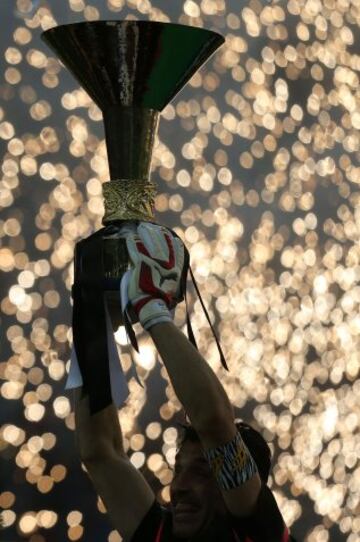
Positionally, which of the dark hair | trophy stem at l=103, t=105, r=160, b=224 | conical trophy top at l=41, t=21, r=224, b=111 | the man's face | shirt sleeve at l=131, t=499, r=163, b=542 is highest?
conical trophy top at l=41, t=21, r=224, b=111

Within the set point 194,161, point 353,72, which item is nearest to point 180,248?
point 194,161

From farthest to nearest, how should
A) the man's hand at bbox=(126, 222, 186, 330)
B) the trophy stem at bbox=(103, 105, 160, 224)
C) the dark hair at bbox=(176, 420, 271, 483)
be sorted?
the dark hair at bbox=(176, 420, 271, 483) → the trophy stem at bbox=(103, 105, 160, 224) → the man's hand at bbox=(126, 222, 186, 330)

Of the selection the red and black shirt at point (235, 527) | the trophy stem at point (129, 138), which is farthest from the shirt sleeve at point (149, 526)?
the trophy stem at point (129, 138)

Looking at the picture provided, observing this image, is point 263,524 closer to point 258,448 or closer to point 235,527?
point 235,527

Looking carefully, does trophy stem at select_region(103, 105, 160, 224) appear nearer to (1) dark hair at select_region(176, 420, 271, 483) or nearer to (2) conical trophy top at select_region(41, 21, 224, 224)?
(2) conical trophy top at select_region(41, 21, 224, 224)

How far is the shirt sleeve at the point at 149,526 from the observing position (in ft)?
4.75

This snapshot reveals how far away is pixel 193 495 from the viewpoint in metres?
1.46

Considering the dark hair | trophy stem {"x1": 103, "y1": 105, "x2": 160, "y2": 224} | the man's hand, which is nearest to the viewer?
the man's hand

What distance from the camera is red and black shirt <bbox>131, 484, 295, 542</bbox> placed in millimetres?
1313

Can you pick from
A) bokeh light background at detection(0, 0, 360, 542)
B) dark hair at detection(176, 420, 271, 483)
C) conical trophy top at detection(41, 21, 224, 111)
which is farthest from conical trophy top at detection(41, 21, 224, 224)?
bokeh light background at detection(0, 0, 360, 542)

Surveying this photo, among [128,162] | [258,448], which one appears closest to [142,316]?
[128,162]

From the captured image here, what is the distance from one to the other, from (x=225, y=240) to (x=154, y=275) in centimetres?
122

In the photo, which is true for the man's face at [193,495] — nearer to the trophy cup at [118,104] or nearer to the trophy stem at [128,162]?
the trophy cup at [118,104]

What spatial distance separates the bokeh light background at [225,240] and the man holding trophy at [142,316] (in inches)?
24.4
